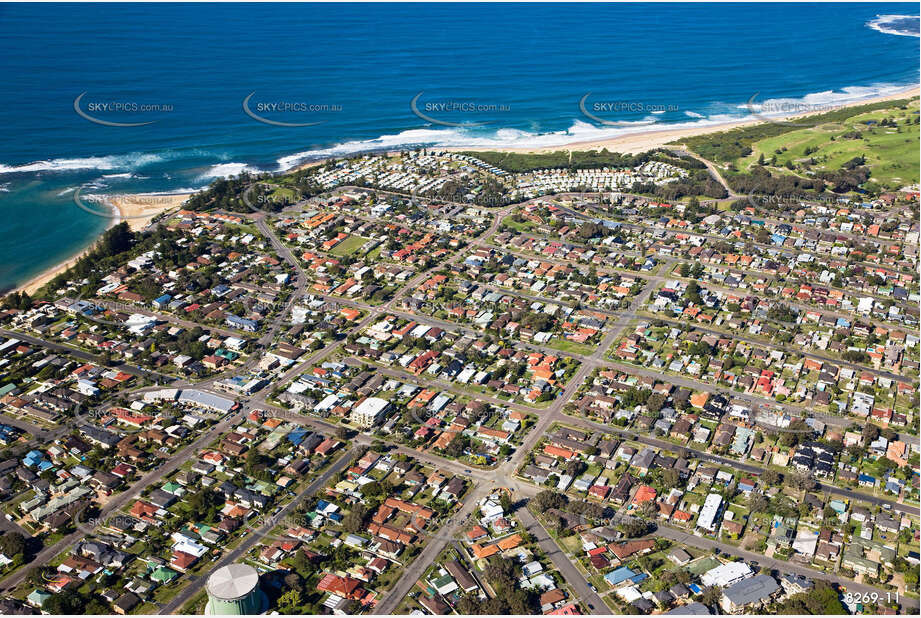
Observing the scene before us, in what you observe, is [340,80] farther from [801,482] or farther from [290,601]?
[290,601]

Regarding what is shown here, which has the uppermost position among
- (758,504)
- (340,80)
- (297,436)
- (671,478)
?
(340,80)

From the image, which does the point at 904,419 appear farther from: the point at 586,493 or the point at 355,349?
the point at 355,349

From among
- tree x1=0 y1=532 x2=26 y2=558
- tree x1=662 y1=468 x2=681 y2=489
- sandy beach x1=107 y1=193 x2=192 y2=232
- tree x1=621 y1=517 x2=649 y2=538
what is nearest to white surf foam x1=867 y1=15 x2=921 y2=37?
sandy beach x1=107 y1=193 x2=192 y2=232

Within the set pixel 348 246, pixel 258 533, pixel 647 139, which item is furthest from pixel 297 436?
pixel 647 139

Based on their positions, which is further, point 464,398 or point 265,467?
point 464,398

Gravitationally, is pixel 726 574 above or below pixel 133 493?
above

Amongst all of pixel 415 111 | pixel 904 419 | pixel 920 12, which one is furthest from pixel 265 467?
pixel 920 12

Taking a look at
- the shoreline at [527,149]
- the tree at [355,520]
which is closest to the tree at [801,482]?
the tree at [355,520]
